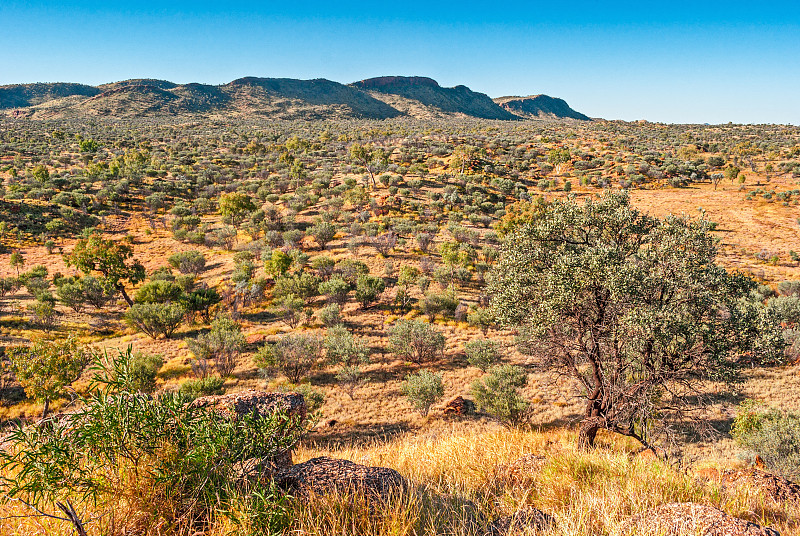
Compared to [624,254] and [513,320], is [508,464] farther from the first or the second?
[624,254]

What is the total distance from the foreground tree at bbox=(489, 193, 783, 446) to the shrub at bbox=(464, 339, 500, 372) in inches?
381

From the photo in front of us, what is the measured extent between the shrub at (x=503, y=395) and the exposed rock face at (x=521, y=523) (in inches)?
504

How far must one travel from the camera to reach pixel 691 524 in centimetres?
317

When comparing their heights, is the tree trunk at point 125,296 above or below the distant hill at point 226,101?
below

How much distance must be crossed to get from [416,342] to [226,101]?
160 m

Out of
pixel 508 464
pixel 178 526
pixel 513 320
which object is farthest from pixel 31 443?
pixel 513 320

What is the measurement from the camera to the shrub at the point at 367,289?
2786 centimetres

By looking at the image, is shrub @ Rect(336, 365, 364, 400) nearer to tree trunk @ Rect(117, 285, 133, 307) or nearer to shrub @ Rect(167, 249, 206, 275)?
tree trunk @ Rect(117, 285, 133, 307)

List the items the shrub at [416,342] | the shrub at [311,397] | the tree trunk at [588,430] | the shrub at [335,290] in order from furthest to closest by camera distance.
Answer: the shrub at [335,290] → the shrub at [416,342] → the shrub at [311,397] → the tree trunk at [588,430]

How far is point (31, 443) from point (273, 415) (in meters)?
1.89

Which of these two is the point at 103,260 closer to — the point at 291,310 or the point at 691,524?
the point at 291,310

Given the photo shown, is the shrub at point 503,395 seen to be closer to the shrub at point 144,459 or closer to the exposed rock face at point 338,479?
the exposed rock face at point 338,479

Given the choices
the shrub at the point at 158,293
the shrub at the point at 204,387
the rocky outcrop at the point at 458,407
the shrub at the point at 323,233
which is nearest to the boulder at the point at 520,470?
the rocky outcrop at the point at 458,407

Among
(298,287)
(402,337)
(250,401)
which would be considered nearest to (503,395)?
(402,337)
